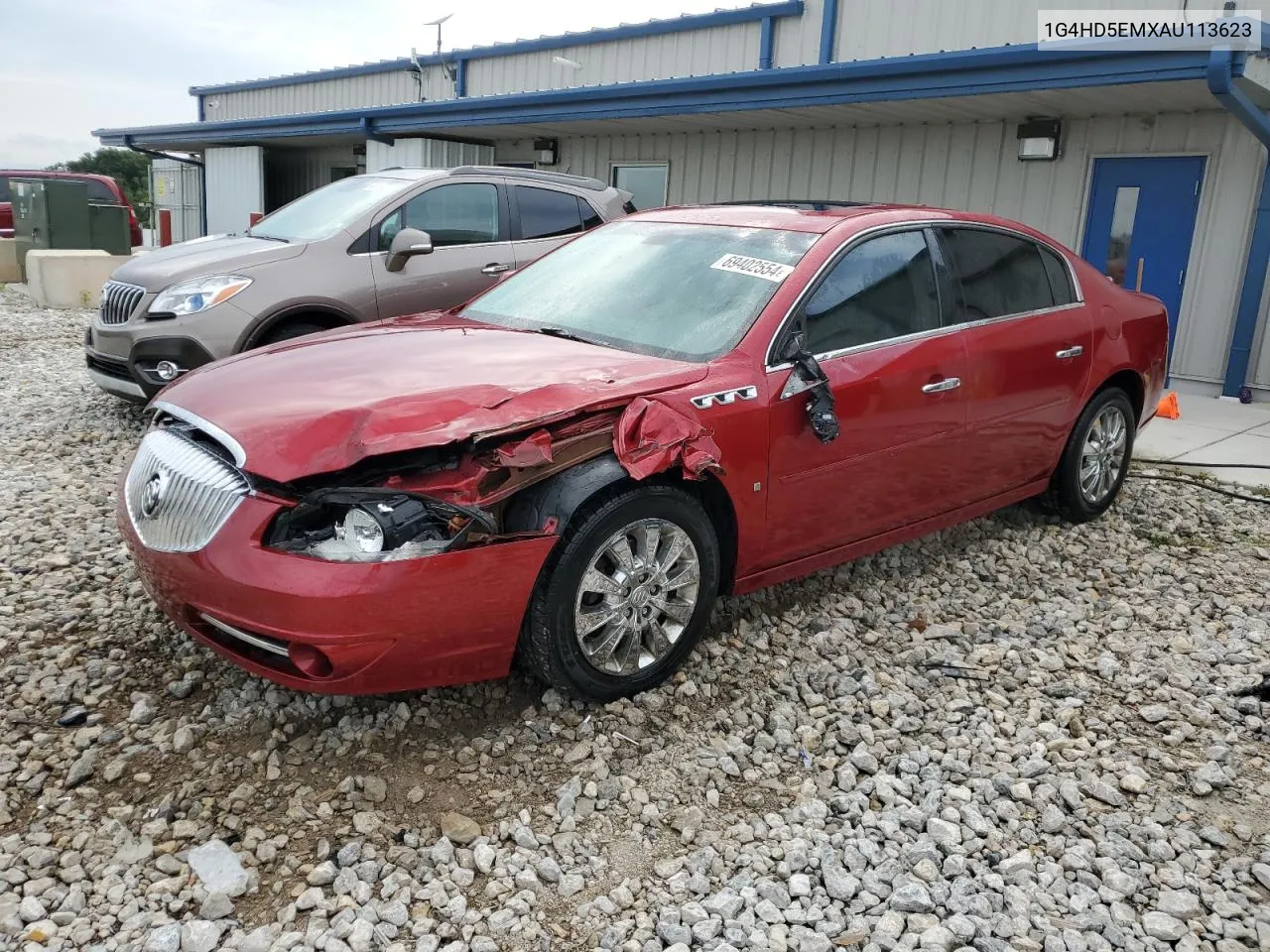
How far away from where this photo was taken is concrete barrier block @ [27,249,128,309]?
13617mm

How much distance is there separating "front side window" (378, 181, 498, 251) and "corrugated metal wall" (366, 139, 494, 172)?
8069mm

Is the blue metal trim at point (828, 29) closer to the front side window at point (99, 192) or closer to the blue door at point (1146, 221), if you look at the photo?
the blue door at point (1146, 221)

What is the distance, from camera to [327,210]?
7098 mm

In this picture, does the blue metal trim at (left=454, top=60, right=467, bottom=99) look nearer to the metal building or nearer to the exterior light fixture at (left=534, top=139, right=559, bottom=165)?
the metal building

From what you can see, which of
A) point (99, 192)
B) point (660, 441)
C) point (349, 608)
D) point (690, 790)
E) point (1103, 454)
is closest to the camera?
point (349, 608)

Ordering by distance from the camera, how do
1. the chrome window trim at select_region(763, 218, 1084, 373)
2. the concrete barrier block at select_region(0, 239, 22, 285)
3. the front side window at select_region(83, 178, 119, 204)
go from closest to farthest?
the chrome window trim at select_region(763, 218, 1084, 373) → the concrete barrier block at select_region(0, 239, 22, 285) → the front side window at select_region(83, 178, 119, 204)

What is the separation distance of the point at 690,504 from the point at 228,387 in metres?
1.57

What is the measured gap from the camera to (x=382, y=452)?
2.85 metres

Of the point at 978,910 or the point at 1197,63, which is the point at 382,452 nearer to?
the point at 978,910

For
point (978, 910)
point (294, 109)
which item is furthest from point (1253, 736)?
point (294, 109)

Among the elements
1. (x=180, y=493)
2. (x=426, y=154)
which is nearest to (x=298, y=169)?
(x=426, y=154)

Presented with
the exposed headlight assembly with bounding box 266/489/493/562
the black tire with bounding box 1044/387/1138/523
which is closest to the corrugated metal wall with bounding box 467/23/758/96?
the black tire with bounding box 1044/387/1138/523

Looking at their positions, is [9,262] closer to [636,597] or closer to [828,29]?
[828,29]

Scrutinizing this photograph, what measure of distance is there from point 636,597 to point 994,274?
8.10ft
